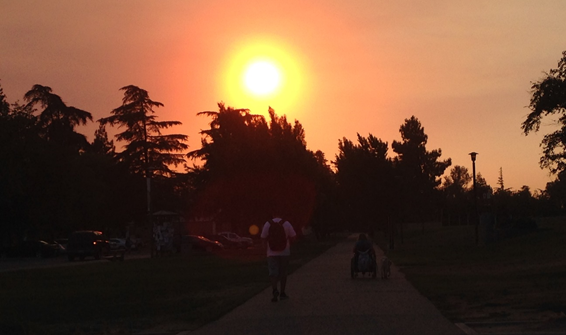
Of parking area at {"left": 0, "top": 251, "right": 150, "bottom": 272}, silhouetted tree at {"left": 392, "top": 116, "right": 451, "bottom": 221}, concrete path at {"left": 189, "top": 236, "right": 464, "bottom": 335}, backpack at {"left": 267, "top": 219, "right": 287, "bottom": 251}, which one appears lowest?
concrete path at {"left": 189, "top": 236, "right": 464, "bottom": 335}

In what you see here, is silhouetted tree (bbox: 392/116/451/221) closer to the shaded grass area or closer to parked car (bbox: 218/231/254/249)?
parked car (bbox: 218/231/254/249)

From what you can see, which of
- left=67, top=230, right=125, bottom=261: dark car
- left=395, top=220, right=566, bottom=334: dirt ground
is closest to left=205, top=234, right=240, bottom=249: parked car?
left=67, top=230, right=125, bottom=261: dark car

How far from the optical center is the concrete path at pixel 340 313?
12.2 metres

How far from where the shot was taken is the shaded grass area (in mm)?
14055

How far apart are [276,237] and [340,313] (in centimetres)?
396

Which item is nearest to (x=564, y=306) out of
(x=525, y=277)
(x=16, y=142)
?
(x=525, y=277)

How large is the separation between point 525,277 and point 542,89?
41.4ft

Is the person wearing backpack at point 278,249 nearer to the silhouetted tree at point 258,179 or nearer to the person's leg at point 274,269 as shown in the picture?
the person's leg at point 274,269

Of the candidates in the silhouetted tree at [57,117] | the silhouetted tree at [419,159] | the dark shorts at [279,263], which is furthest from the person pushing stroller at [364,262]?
the silhouetted tree at [419,159]

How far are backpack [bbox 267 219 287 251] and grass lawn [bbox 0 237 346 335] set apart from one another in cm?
143

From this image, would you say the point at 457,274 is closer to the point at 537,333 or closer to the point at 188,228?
the point at 537,333

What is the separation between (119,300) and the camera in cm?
1959

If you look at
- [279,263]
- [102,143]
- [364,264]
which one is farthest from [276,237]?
[102,143]

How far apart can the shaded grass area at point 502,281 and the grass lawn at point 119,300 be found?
4467mm
